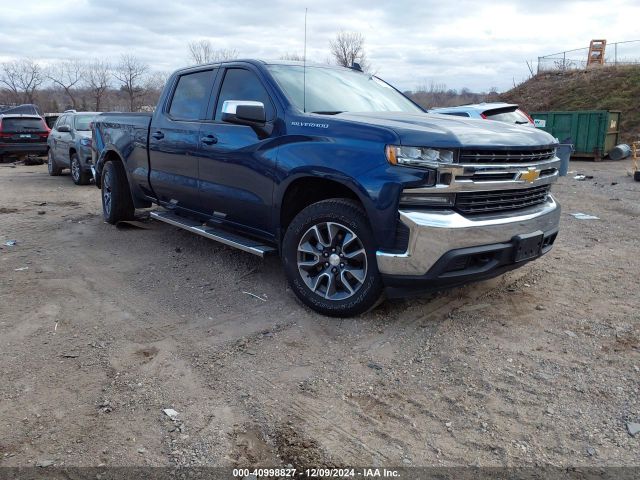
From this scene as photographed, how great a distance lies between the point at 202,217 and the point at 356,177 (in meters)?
2.28

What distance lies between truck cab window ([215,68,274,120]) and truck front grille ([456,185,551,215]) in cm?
176

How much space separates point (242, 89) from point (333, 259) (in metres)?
1.90

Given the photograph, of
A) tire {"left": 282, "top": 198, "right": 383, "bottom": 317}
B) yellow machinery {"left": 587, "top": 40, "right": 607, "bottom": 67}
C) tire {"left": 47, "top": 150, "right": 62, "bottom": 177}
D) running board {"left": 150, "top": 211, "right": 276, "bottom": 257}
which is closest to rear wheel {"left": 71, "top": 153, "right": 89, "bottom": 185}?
tire {"left": 47, "top": 150, "right": 62, "bottom": 177}

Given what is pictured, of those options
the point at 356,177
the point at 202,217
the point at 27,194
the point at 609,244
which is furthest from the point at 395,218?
the point at 27,194

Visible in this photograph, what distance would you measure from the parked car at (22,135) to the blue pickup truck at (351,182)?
13.8 meters

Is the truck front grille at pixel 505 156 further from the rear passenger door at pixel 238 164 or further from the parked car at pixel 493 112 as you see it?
the parked car at pixel 493 112

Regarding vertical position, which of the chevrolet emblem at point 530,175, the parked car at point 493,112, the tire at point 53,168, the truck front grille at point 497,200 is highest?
the parked car at point 493,112

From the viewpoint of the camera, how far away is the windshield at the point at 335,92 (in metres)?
4.51

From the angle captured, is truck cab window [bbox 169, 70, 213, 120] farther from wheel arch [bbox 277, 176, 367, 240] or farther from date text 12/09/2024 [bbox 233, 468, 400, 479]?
date text 12/09/2024 [bbox 233, 468, 400, 479]

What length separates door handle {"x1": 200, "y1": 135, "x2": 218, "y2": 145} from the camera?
4.96 meters

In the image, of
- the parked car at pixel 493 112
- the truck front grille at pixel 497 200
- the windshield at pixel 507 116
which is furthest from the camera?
the windshield at pixel 507 116

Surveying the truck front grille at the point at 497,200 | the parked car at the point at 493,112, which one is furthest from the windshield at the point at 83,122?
the truck front grille at the point at 497,200

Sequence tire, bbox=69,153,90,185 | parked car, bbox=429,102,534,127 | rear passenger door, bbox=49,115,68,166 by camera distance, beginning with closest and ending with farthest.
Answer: parked car, bbox=429,102,534,127
tire, bbox=69,153,90,185
rear passenger door, bbox=49,115,68,166

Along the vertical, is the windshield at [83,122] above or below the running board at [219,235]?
above
